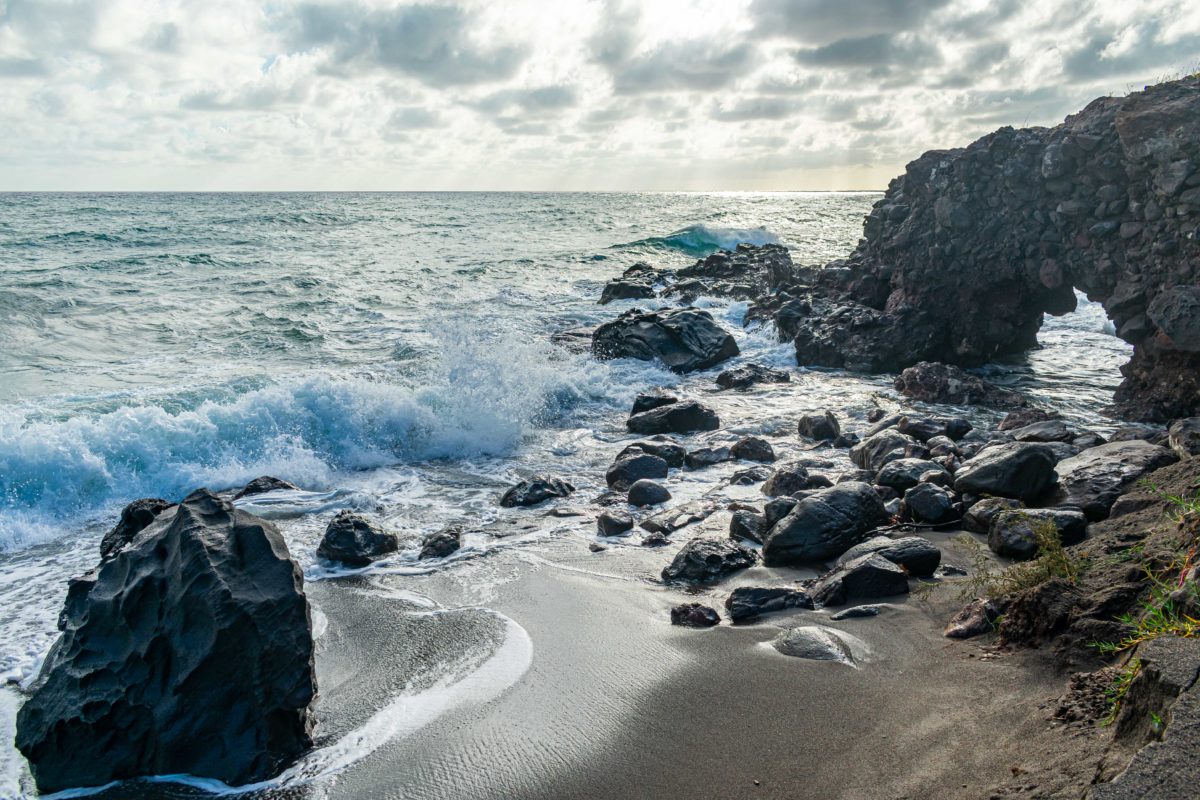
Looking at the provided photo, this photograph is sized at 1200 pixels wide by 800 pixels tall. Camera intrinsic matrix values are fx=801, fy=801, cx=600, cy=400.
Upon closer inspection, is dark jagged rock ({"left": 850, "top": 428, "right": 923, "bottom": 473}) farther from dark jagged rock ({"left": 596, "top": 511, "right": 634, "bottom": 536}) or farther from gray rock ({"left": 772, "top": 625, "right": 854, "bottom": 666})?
gray rock ({"left": 772, "top": 625, "right": 854, "bottom": 666})

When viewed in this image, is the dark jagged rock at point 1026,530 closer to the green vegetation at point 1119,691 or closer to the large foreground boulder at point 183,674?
the green vegetation at point 1119,691

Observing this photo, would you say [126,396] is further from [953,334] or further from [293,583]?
[953,334]

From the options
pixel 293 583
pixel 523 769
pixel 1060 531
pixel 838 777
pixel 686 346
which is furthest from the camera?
pixel 686 346

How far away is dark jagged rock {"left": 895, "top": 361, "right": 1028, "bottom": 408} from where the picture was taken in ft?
35.0

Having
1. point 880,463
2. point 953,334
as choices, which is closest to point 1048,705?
point 880,463

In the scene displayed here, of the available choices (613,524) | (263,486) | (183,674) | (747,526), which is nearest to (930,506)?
(747,526)

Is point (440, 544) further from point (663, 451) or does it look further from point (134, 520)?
point (663, 451)

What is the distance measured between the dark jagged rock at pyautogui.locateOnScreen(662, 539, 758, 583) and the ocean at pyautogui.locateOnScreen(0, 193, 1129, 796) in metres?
1.48

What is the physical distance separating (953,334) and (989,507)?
7.59m

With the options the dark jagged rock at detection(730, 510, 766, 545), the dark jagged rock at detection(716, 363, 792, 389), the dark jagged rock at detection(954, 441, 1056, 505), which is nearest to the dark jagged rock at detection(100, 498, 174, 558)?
the dark jagged rock at detection(730, 510, 766, 545)

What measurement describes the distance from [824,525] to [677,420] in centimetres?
443

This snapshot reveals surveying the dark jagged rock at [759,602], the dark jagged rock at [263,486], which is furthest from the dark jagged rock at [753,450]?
the dark jagged rock at [263,486]

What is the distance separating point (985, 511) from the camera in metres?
5.95

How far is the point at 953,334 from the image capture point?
12797 mm
